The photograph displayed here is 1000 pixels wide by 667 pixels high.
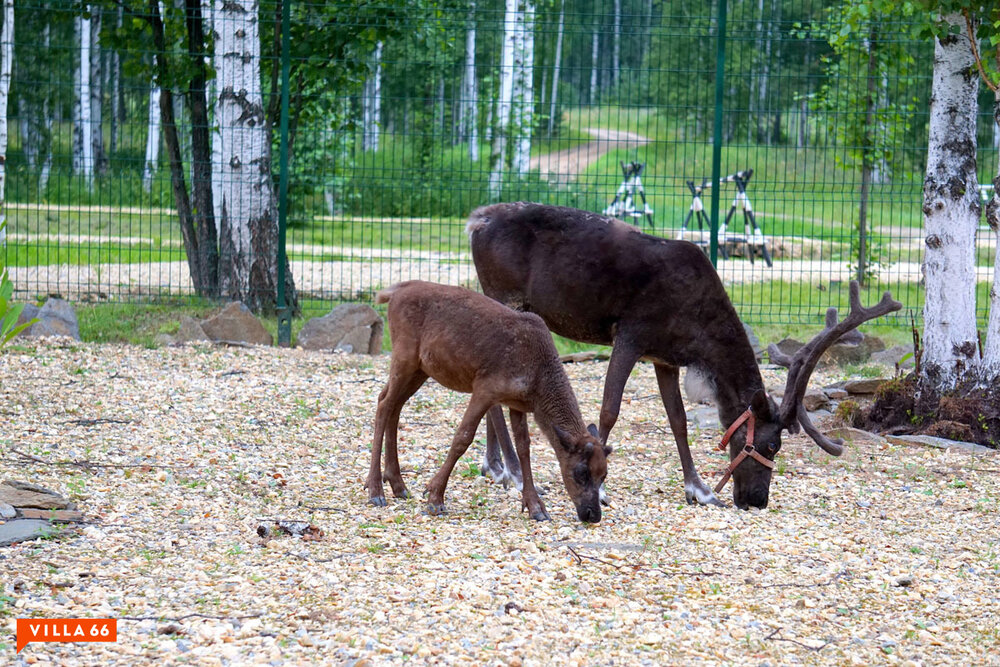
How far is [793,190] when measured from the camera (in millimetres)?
12352

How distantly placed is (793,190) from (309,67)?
543 cm

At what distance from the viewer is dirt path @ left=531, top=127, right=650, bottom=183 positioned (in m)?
12.5

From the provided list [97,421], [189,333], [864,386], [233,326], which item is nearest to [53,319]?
[189,333]

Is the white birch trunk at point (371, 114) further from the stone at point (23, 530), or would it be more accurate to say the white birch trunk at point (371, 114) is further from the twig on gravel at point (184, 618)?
the twig on gravel at point (184, 618)

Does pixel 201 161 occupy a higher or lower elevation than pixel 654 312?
higher

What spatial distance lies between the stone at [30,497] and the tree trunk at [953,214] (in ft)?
20.6

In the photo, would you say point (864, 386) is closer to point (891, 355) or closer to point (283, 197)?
point (891, 355)

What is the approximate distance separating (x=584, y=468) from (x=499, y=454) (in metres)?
1.28

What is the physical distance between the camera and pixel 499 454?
288 inches

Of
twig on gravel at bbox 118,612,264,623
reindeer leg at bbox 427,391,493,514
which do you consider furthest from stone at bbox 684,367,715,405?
twig on gravel at bbox 118,612,264,623

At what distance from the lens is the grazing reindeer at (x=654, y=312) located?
268 inches

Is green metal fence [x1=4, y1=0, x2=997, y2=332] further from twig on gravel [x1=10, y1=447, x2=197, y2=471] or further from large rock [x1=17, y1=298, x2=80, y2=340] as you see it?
twig on gravel [x1=10, y1=447, x2=197, y2=471]

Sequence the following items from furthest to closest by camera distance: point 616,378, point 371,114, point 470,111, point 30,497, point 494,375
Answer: point 470,111 → point 371,114 → point 616,378 → point 494,375 → point 30,497

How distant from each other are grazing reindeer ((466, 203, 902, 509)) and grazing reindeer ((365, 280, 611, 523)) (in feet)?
2.26
